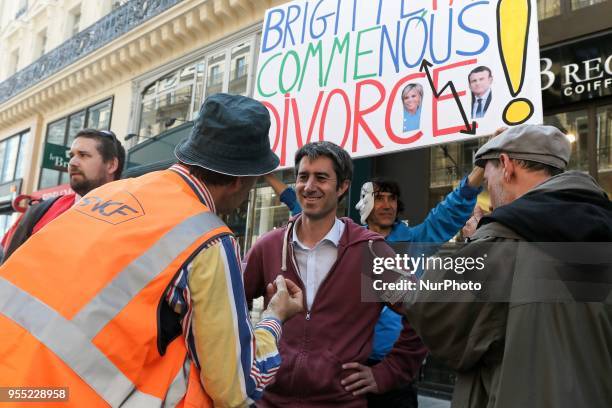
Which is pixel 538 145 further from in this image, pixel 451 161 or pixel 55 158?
pixel 55 158

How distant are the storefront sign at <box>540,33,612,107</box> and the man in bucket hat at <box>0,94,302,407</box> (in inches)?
191

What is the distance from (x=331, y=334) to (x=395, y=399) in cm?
63

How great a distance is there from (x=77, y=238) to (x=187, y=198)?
0.29 m

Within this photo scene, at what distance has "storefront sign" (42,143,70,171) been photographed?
40.0 feet

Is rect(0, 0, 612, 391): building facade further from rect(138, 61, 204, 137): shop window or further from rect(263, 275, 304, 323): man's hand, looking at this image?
rect(263, 275, 304, 323): man's hand

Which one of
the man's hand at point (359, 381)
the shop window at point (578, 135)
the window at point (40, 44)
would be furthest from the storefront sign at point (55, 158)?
the man's hand at point (359, 381)

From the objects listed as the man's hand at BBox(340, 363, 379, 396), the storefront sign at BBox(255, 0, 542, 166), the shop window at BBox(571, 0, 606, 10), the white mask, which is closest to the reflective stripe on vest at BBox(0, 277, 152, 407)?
the man's hand at BBox(340, 363, 379, 396)

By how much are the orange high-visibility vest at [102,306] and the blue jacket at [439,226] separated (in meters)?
→ 1.41

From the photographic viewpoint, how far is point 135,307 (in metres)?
1.10

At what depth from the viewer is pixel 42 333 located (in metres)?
1.05

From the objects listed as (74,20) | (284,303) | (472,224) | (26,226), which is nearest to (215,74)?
(26,226)

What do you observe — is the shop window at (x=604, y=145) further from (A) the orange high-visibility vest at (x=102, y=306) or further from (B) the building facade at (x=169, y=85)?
(A) the orange high-visibility vest at (x=102, y=306)

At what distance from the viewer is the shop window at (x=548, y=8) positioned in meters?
5.30

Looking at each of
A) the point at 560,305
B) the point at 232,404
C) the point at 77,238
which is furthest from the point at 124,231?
the point at 560,305
